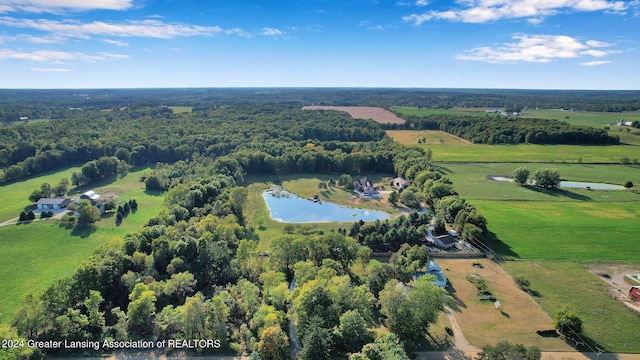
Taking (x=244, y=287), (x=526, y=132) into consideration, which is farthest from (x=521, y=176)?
(x=244, y=287)

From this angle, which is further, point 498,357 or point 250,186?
point 250,186

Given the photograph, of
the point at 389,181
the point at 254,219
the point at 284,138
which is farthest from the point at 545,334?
the point at 284,138

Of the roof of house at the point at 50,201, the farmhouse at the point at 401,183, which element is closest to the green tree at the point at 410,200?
the farmhouse at the point at 401,183

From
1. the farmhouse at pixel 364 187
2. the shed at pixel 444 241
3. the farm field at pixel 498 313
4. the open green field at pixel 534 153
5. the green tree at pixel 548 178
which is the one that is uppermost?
the open green field at pixel 534 153

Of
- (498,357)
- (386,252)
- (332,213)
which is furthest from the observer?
(332,213)

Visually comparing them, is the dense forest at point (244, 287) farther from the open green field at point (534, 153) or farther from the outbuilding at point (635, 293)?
the open green field at point (534, 153)

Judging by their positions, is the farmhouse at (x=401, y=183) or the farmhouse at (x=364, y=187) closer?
the farmhouse at (x=364, y=187)

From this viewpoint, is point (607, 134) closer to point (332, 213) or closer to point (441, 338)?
point (332, 213)

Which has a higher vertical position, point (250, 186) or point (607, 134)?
point (607, 134)
